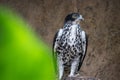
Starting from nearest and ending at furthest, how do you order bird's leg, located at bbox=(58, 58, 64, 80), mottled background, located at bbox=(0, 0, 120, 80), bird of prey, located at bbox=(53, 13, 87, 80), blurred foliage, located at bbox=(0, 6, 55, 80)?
blurred foliage, located at bbox=(0, 6, 55, 80) → bird of prey, located at bbox=(53, 13, 87, 80) → bird's leg, located at bbox=(58, 58, 64, 80) → mottled background, located at bbox=(0, 0, 120, 80)

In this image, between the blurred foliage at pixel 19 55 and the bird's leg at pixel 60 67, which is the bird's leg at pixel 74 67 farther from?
the blurred foliage at pixel 19 55

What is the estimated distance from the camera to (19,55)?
1.28 feet

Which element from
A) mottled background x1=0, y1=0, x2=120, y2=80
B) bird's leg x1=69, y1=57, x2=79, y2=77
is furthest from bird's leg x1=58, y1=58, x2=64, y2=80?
mottled background x1=0, y1=0, x2=120, y2=80

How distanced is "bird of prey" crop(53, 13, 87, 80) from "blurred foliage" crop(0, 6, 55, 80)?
3.71 meters

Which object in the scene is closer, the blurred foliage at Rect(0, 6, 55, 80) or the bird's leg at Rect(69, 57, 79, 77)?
the blurred foliage at Rect(0, 6, 55, 80)

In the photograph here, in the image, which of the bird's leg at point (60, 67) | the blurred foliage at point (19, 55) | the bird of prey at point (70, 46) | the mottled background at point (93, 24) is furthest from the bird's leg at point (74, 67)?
the blurred foliage at point (19, 55)

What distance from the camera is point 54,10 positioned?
5.80 m

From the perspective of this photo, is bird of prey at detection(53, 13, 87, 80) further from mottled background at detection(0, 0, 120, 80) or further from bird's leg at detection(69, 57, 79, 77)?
mottled background at detection(0, 0, 120, 80)

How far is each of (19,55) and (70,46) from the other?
12.3 ft

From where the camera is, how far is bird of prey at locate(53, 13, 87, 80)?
4.15 meters

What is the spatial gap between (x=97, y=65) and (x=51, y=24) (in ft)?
2.91

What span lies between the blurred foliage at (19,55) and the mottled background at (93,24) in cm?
503

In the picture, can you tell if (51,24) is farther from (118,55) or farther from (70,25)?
(70,25)

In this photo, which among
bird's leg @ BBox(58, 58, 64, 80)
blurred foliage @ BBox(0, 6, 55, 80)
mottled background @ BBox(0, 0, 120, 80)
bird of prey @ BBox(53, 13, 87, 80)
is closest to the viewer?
blurred foliage @ BBox(0, 6, 55, 80)
